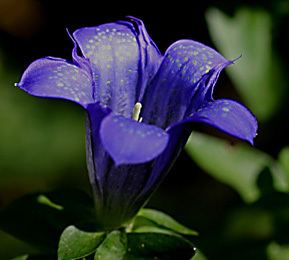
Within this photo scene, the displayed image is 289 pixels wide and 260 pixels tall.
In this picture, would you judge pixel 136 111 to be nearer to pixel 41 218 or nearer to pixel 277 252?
pixel 41 218

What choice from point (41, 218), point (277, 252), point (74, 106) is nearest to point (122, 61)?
point (41, 218)

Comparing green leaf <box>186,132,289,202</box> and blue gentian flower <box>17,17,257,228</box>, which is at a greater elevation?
blue gentian flower <box>17,17,257,228</box>

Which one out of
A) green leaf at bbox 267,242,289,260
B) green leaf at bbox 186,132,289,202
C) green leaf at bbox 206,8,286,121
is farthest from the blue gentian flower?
green leaf at bbox 206,8,286,121

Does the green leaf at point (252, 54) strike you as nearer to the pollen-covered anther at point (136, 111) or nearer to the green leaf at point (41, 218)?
the pollen-covered anther at point (136, 111)

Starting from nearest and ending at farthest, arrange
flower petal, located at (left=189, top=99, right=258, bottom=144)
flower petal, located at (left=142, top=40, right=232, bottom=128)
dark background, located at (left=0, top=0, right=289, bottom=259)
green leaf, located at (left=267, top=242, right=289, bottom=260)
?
flower petal, located at (left=189, top=99, right=258, bottom=144) < flower petal, located at (left=142, top=40, right=232, bottom=128) < green leaf, located at (left=267, top=242, right=289, bottom=260) < dark background, located at (left=0, top=0, right=289, bottom=259)

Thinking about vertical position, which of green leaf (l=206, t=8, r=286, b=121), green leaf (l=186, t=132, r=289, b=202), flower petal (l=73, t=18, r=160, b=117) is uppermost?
flower petal (l=73, t=18, r=160, b=117)

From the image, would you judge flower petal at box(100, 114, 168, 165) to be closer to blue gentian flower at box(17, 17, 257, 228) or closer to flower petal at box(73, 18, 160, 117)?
blue gentian flower at box(17, 17, 257, 228)

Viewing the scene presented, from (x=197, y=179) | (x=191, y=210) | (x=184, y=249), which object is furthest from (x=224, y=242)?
(x=184, y=249)
